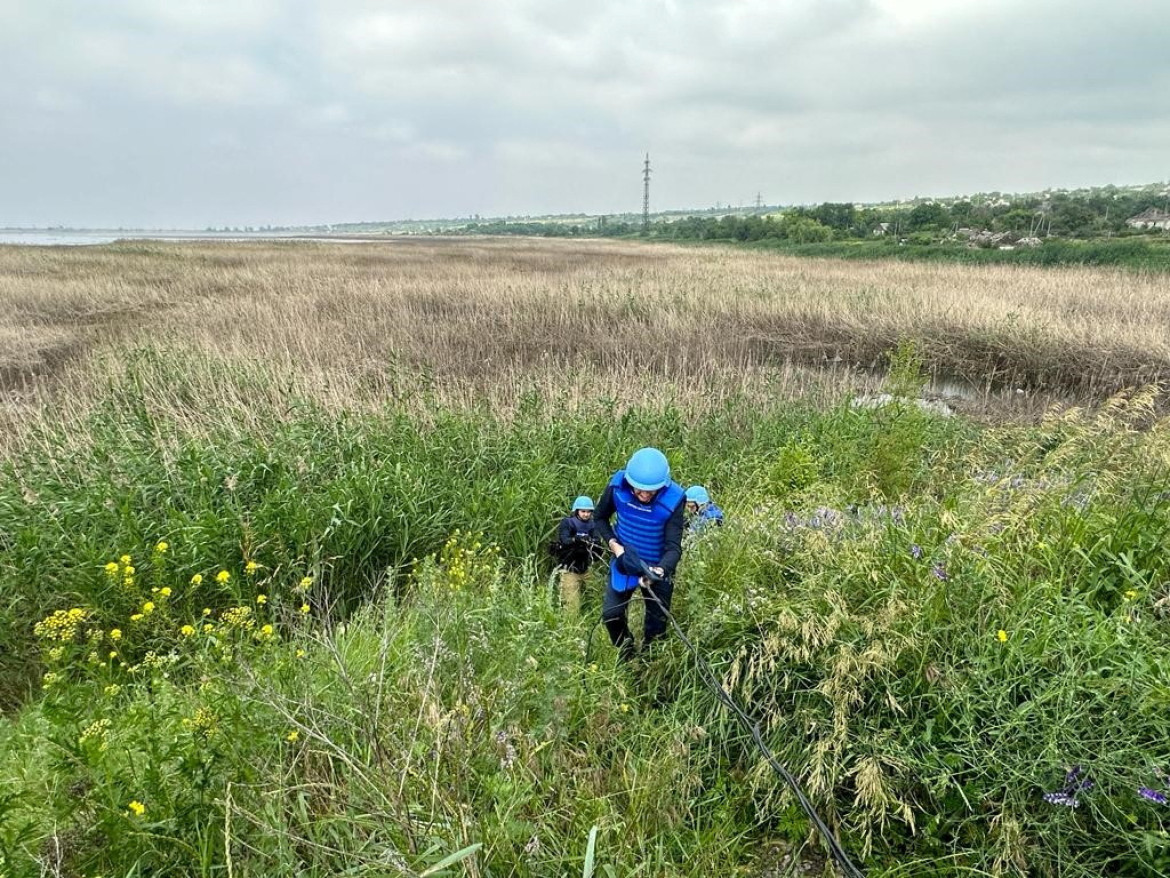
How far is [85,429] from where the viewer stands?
495cm

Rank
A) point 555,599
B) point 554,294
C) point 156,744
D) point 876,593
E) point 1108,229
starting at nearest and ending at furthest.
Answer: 1. point 156,744
2. point 876,593
3. point 555,599
4. point 554,294
5. point 1108,229

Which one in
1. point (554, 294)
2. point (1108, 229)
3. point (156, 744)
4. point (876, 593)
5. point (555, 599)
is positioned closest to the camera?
point (156, 744)

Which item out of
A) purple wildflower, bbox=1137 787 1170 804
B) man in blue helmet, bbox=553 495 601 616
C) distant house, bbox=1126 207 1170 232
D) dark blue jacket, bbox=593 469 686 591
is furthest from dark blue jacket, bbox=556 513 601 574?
distant house, bbox=1126 207 1170 232

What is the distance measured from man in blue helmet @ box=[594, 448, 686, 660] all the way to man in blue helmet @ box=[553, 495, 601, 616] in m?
0.20

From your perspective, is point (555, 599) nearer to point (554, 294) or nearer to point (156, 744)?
point (156, 744)

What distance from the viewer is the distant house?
40181 millimetres

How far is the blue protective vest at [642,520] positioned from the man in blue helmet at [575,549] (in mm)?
206

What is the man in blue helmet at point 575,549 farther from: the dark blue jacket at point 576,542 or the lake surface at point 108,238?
the lake surface at point 108,238

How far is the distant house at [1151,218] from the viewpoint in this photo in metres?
40.2

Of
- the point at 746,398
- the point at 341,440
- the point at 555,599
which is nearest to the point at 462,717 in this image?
the point at 555,599

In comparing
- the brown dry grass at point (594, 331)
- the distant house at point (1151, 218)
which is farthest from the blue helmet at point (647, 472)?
the distant house at point (1151, 218)

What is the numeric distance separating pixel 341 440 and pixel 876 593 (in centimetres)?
A: 408

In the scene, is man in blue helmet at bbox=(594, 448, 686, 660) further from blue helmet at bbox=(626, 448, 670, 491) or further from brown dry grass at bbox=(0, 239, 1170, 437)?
brown dry grass at bbox=(0, 239, 1170, 437)

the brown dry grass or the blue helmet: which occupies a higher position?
the blue helmet
